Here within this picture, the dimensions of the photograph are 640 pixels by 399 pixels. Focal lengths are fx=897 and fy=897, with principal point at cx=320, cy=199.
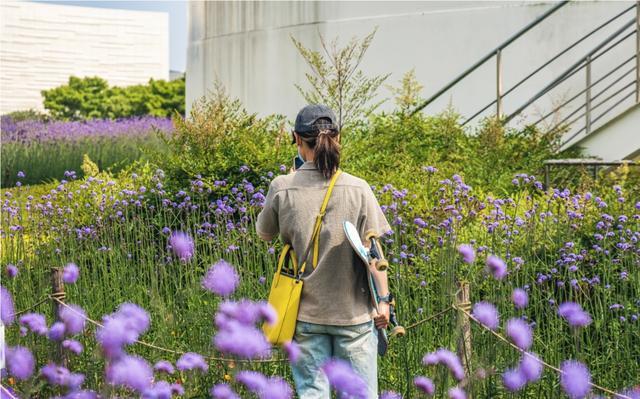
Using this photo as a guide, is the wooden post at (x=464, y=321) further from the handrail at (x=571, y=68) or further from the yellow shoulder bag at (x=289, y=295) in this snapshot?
the handrail at (x=571, y=68)

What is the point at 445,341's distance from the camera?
4.72 m

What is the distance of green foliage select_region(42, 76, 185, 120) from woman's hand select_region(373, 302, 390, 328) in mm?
34781

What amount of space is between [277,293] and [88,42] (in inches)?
1604

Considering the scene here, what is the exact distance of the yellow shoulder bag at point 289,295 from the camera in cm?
340

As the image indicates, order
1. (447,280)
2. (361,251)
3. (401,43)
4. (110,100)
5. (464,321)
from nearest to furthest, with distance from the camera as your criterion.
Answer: (361,251) < (464,321) < (447,280) < (401,43) < (110,100)

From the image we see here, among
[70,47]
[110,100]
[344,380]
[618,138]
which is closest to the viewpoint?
[344,380]

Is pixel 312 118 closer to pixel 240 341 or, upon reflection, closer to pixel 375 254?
pixel 375 254

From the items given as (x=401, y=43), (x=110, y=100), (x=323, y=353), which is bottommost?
(x=323, y=353)

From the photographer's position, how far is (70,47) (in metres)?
41.6

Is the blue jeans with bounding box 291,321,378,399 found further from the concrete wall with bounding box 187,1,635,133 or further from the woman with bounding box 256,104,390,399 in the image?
the concrete wall with bounding box 187,1,635,133

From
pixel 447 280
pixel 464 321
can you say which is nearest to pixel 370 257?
pixel 464 321

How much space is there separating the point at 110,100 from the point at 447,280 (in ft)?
115

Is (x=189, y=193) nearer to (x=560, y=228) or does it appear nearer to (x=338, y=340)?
(x=560, y=228)

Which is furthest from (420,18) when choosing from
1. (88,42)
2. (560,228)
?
(88,42)
